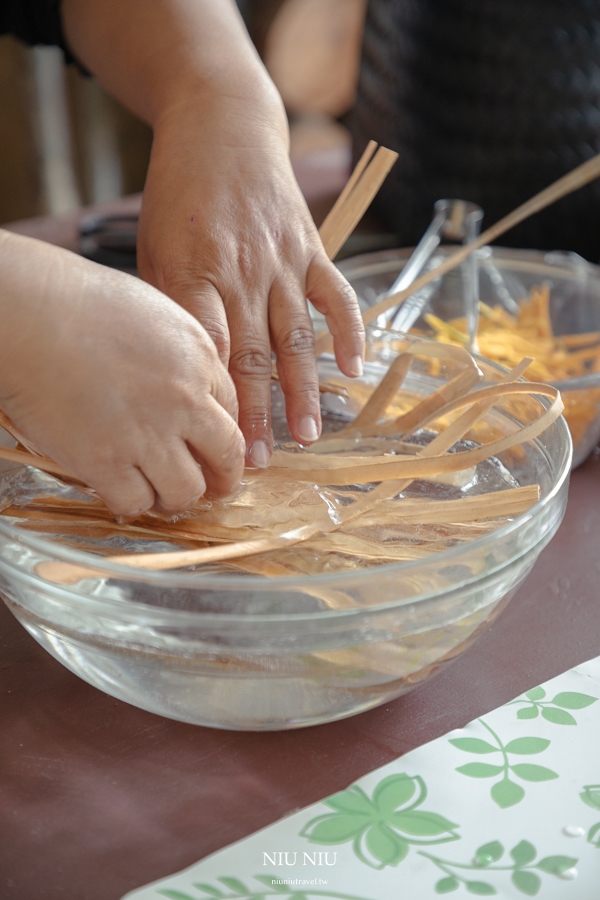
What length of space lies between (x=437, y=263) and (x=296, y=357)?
40cm

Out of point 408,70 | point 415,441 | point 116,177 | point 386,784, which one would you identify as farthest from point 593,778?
point 116,177

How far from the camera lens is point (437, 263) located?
875mm

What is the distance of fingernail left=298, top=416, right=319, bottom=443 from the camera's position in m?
0.51

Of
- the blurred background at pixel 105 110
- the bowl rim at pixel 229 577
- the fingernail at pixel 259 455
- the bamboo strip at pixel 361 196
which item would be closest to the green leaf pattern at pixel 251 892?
the bowl rim at pixel 229 577

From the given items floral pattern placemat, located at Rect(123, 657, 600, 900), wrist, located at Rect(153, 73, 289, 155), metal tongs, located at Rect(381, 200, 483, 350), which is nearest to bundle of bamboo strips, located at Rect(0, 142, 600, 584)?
floral pattern placemat, located at Rect(123, 657, 600, 900)

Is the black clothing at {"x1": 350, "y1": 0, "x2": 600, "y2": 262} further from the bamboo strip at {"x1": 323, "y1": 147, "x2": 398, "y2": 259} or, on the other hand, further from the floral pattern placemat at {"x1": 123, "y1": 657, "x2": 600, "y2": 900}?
the floral pattern placemat at {"x1": 123, "y1": 657, "x2": 600, "y2": 900}

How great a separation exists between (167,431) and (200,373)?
0.10 ft

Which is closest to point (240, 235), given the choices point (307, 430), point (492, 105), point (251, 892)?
point (307, 430)

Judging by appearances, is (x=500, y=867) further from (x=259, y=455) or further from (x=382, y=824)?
(x=259, y=455)

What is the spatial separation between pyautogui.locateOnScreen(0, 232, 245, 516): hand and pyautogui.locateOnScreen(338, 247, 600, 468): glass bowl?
1.48 ft

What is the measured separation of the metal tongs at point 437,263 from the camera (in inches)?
31.9

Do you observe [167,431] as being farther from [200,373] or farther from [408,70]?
[408,70]

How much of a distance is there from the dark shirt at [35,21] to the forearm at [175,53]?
61mm

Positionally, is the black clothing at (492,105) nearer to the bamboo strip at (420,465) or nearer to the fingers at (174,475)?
the bamboo strip at (420,465)
